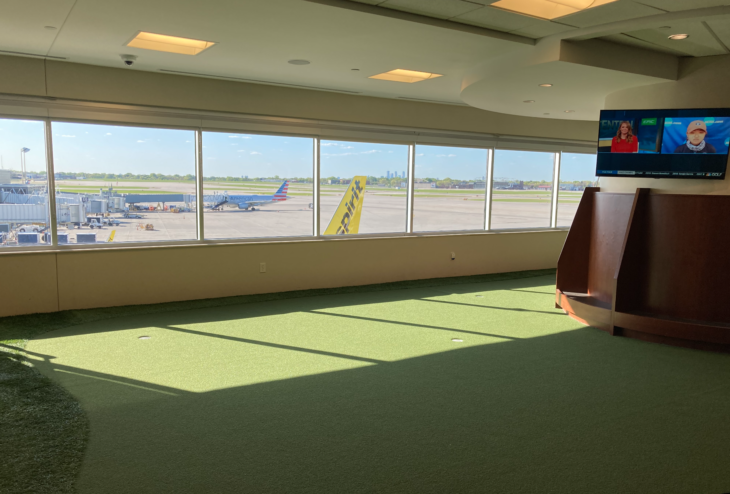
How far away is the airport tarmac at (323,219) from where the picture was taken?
6.71 m

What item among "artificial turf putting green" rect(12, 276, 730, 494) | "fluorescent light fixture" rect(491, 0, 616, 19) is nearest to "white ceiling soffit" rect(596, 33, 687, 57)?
"fluorescent light fixture" rect(491, 0, 616, 19)

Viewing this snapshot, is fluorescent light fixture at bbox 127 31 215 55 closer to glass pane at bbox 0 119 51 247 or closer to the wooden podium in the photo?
glass pane at bbox 0 119 51 247

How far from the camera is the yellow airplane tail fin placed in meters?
8.05

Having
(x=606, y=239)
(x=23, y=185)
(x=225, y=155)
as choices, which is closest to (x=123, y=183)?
(x=23, y=185)

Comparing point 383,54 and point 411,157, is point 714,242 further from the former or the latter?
point 411,157

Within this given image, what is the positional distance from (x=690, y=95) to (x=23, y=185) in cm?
743

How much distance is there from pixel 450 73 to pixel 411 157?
99.9 inches

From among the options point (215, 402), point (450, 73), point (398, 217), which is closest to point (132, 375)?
point (215, 402)

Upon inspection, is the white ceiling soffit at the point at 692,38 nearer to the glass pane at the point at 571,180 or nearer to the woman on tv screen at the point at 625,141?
the woman on tv screen at the point at 625,141

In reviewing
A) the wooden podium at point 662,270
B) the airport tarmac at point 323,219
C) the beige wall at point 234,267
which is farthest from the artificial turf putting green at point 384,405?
the airport tarmac at point 323,219

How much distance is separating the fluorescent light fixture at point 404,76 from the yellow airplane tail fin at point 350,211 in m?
2.02

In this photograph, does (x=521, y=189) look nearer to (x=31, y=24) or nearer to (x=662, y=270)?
(x=662, y=270)

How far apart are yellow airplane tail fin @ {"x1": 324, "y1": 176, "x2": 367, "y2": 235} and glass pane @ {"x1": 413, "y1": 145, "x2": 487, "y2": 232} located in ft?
3.37

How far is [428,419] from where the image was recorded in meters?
3.59
